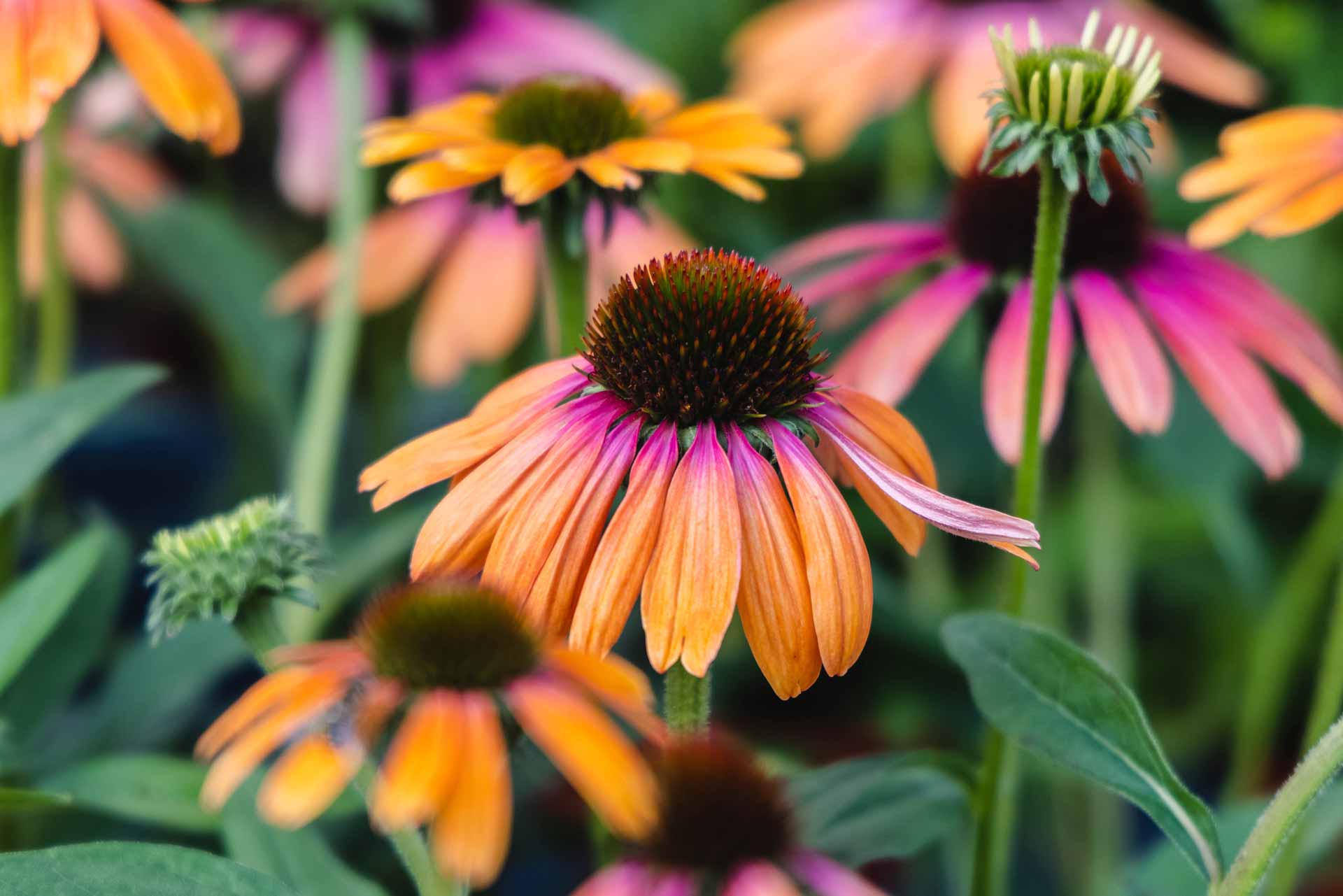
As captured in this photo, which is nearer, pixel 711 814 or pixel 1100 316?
pixel 711 814

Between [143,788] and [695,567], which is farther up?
[695,567]

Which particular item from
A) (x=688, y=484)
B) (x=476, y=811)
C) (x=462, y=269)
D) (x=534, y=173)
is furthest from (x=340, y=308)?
(x=476, y=811)

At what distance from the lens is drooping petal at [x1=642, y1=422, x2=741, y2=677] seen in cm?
36

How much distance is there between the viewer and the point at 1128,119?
43 cm

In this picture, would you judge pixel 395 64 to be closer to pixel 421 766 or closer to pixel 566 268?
pixel 566 268

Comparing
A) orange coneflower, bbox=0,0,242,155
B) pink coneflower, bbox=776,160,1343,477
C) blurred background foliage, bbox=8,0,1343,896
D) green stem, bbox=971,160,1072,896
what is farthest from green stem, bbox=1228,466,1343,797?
orange coneflower, bbox=0,0,242,155

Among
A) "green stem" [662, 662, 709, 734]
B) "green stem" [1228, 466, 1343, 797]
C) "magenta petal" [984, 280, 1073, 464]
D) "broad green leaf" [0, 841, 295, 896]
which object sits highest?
"magenta petal" [984, 280, 1073, 464]

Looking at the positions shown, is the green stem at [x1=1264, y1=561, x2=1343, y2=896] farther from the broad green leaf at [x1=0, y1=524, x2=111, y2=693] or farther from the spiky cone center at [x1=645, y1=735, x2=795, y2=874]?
the broad green leaf at [x1=0, y1=524, x2=111, y2=693]

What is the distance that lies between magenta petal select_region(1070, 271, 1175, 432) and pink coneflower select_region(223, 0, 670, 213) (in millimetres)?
385

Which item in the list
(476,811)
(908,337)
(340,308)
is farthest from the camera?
(340,308)

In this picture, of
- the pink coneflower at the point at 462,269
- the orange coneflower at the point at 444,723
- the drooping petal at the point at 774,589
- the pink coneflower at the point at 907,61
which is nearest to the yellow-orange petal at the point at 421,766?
the orange coneflower at the point at 444,723

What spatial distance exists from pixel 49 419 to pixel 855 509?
40cm

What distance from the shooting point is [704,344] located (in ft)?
1.44

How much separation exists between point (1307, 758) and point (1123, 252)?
0.31 metres
